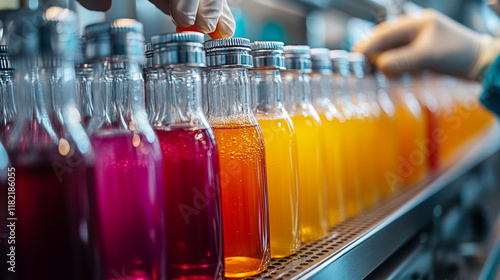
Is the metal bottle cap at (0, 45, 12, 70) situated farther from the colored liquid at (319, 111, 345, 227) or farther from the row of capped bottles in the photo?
the colored liquid at (319, 111, 345, 227)

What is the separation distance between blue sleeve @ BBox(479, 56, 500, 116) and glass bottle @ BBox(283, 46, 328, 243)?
909mm

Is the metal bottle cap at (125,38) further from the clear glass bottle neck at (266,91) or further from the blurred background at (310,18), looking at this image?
the blurred background at (310,18)

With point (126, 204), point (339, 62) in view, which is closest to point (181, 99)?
point (126, 204)

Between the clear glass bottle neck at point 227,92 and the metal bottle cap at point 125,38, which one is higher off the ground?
the metal bottle cap at point 125,38

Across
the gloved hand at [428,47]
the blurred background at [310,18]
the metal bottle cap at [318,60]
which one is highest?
the blurred background at [310,18]

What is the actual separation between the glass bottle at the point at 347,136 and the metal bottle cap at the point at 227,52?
1.68 feet

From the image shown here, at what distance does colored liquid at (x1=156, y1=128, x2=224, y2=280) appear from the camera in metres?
0.67

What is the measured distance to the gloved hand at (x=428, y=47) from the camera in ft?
5.57

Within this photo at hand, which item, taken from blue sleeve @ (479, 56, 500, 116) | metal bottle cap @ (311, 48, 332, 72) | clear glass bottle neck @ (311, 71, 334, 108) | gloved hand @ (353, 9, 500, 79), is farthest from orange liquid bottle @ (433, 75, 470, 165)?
metal bottle cap @ (311, 48, 332, 72)

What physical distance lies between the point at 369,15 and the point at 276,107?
1.94m

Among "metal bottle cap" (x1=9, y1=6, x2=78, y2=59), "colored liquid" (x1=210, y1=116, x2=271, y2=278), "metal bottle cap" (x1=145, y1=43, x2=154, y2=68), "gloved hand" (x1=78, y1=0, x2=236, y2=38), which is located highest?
"gloved hand" (x1=78, y1=0, x2=236, y2=38)

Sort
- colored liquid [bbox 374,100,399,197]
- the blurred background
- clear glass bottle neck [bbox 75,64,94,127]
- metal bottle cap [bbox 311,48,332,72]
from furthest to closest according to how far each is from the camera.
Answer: the blurred background, colored liquid [bbox 374,100,399,197], metal bottle cap [bbox 311,48,332,72], clear glass bottle neck [bbox 75,64,94,127]

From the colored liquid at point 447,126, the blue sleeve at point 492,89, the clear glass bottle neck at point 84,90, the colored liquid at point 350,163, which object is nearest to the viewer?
the clear glass bottle neck at point 84,90

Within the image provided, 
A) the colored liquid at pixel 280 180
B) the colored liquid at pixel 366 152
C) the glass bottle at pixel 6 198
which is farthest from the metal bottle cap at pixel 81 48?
the colored liquid at pixel 366 152
